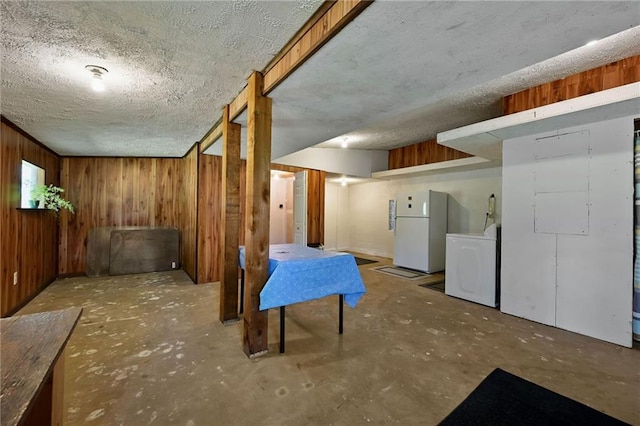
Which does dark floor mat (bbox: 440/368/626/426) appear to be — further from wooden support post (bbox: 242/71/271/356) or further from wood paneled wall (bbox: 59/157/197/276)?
wood paneled wall (bbox: 59/157/197/276)

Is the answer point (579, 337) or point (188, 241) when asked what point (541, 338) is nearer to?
point (579, 337)

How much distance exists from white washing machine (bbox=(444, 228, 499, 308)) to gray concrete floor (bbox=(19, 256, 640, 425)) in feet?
0.85

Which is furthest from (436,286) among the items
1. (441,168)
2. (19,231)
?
(19,231)

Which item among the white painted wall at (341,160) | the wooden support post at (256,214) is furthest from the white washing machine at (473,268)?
the white painted wall at (341,160)

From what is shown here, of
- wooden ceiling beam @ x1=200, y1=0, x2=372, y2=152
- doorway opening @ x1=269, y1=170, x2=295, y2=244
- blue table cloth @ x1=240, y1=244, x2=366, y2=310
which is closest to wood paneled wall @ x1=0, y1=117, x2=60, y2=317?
blue table cloth @ x1=240, y1=244, x2=366, y2=310

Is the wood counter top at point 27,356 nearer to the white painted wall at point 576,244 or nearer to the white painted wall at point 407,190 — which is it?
the white painted wall at point 576,244

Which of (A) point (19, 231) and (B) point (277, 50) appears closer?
(B) point (277, 50)

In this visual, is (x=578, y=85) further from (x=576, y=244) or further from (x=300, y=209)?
(x=300, y=209)

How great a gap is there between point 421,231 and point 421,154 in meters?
1.78

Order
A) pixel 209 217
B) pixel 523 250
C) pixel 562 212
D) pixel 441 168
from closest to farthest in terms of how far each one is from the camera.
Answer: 1. pixel 562 212
2. pixel 523 250
3. pixel 209 217
4. pixel 441 168

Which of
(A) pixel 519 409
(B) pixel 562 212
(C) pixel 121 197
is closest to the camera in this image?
(A) pixel 519 409

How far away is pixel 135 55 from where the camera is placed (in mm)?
1839

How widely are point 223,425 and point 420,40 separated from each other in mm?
2373

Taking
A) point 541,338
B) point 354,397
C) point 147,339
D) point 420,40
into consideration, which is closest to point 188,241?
point 147,339
